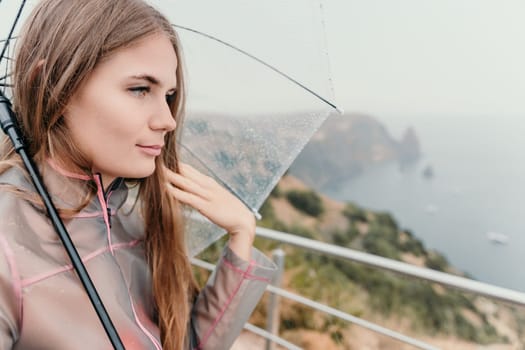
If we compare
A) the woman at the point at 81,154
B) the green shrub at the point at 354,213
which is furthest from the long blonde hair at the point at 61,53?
the green shrub at the point at 354,213

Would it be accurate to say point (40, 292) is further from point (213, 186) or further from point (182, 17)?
point (182, 17)

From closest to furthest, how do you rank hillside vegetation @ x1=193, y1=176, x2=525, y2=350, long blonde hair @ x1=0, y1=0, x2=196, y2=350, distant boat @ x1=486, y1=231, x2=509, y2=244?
long blonde hair @ x1=0, y1=0, x2=196, y2=350
hillside vegetation @ x1=193, y1=176, x2=525, y2=350
distant boat @ x1=486, y1=231, x2=509, y2=244

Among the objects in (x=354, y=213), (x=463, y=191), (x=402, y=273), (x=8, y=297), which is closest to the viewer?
(x=8, y=297)

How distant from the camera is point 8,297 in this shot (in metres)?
0.76

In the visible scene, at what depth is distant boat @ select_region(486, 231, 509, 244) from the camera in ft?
38.5

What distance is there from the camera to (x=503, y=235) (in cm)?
1180

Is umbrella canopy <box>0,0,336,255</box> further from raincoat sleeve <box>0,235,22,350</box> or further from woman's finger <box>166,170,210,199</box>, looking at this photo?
raincoat sleeve <box>0,235,22,350</box>

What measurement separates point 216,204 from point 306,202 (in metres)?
13.1

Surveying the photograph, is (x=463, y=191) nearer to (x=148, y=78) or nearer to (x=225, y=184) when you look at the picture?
(x=225, y=184)

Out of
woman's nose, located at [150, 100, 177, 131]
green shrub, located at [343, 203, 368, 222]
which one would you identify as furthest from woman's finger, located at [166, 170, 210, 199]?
green shrub, located at [343, 203, 368, 222]

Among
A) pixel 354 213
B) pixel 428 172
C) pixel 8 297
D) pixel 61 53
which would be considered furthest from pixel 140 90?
pixel 428 172

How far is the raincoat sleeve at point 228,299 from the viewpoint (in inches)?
46.6

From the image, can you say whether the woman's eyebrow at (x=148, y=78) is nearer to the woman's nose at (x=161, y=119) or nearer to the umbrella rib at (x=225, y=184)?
the woman's nose at (x=161, y=119)

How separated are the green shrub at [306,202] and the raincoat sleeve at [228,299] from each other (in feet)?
42.3
